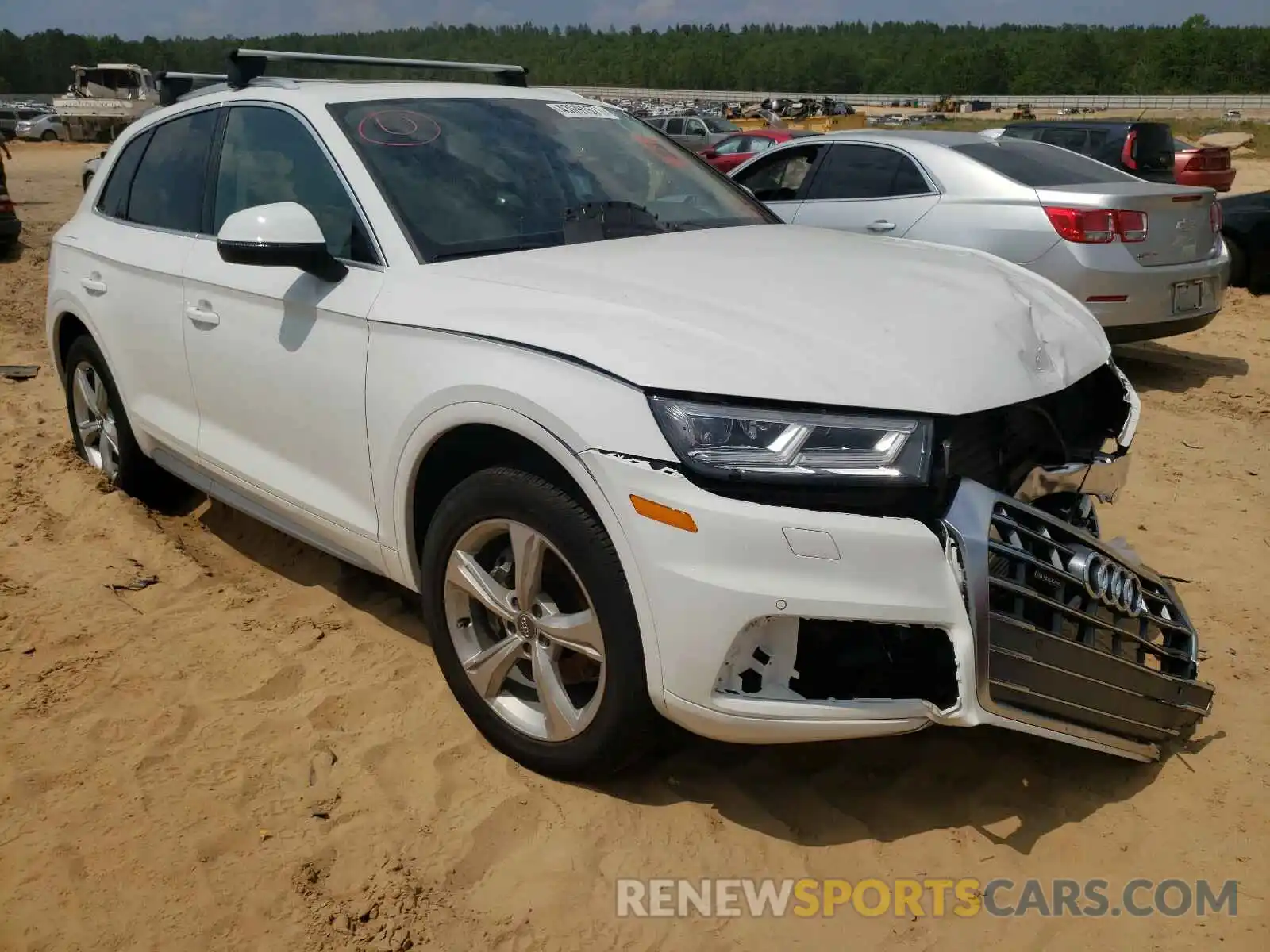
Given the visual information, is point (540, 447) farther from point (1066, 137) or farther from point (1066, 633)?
point (1066, 137)

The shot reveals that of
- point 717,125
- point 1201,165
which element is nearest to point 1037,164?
point 1201,165

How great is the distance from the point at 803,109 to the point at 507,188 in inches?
1616

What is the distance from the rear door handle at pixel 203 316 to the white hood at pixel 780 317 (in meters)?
0.93

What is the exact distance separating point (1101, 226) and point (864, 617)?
4.93 m

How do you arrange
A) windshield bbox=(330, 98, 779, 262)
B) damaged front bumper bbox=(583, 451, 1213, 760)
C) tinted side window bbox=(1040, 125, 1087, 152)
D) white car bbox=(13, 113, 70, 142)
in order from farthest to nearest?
white car bbox=(13, 113, 70, 142) < tinted side window bbox=(1040, 125, 1087, 152) < windshield bbox=(330, 98, 779, 262) < damaged front bumper bbox=(583, 451, 1213, 760)

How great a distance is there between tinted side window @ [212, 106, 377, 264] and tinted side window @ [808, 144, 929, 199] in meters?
4.66

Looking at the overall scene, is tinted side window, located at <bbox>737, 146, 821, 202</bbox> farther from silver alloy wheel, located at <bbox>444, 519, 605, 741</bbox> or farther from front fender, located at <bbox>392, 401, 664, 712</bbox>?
silver alloy wheel, located at <bbox>444, 519, 605, 741</bbox>

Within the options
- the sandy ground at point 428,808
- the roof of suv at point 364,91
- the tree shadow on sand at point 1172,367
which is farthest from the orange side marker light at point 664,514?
the tree shadow on sand at point 1172,367

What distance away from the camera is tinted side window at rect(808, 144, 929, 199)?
23.2ft

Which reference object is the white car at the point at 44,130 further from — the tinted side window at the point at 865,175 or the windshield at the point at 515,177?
the windshield at the point at 515,177

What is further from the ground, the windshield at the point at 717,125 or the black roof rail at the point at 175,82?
the black roof rail at the point at 175,82

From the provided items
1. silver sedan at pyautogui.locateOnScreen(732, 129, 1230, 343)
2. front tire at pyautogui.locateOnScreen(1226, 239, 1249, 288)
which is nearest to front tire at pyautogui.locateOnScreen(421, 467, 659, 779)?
silver sedan at pyautogui.locateOnScreen(732, 129, 1230, 343)

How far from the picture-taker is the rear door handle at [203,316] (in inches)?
138

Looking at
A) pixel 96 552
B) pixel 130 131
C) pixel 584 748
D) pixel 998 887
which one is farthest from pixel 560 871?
pixel 130 131
